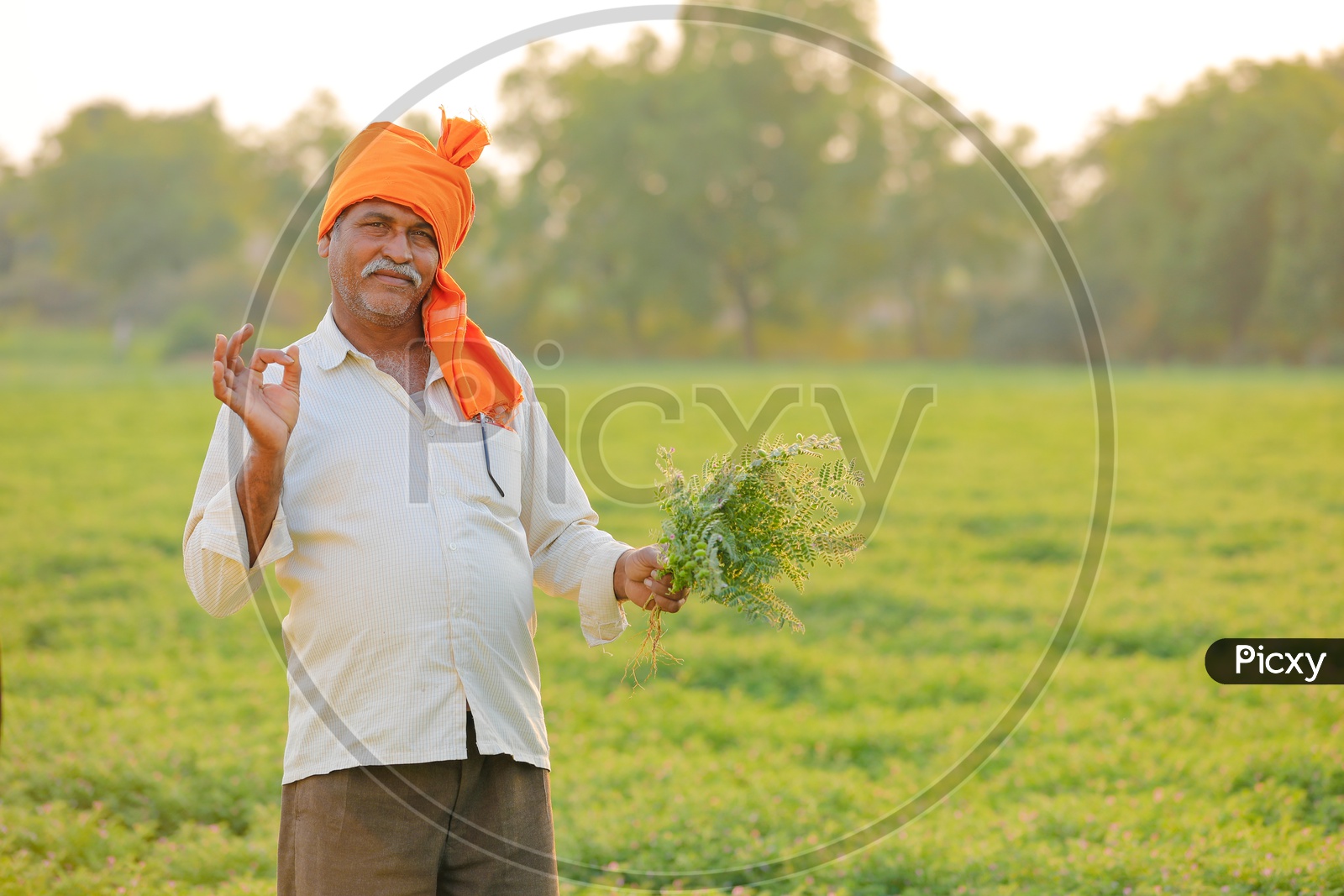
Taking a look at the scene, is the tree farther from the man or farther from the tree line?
the man

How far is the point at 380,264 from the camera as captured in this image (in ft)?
9.07

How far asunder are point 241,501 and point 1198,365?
34537mm

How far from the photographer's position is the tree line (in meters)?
33.0

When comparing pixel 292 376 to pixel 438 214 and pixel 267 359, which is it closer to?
pixel 267 359

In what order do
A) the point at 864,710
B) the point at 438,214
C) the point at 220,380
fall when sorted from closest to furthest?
the point at 220,380
the point at 438,214
the point at 864,710

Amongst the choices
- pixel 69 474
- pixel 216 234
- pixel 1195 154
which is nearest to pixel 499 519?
pixel 69 474

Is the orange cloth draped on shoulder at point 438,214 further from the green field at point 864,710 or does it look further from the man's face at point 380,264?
the green field at point 864,710

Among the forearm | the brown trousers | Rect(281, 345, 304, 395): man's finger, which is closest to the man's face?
Rect(281, 345, 304, 395): man's finger

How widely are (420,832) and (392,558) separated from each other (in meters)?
0.61

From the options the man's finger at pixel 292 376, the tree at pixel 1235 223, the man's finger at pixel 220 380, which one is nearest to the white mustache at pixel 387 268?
the man's finger at pixel 292 376

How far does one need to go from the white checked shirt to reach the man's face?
0.10m

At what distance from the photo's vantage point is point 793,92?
3925 cm

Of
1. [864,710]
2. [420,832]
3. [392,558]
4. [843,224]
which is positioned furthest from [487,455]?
[843,224]

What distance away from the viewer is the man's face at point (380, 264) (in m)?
2.77
